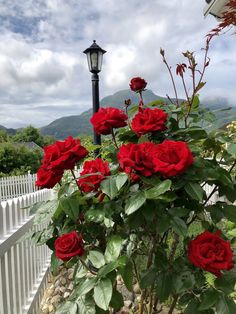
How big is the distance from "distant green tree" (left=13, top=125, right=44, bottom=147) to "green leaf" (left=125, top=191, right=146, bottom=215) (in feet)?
181

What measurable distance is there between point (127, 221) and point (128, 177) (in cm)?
20

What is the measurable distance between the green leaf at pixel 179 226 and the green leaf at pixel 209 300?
0.29 m

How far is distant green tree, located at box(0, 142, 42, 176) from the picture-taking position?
1714cm

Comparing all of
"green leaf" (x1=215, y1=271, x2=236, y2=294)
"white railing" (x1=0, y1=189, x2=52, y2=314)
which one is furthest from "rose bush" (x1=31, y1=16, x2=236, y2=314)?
"white railing" (x1=0, y1=189, x2=52, y2=314)

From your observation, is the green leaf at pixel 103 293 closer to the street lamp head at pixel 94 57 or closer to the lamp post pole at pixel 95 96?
the lamp post pole at pixel 95 96

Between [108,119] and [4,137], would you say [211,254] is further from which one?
[4,137]

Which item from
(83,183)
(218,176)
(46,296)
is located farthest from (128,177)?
(46,296)

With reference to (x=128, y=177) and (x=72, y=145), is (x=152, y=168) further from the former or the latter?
(x=72, y=145)

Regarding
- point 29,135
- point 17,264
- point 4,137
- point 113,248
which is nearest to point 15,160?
point 17,264

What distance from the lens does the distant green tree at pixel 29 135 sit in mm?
55156

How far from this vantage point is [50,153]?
138cm

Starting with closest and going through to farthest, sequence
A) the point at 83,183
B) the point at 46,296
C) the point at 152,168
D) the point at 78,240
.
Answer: the point at 152,168, the point at 78,240, the point at 83,183, the point at 46,296

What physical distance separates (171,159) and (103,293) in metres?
0.54

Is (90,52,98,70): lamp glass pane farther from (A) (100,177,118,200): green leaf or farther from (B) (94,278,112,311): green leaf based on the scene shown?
(B) (94,278,112,311): green leaf
